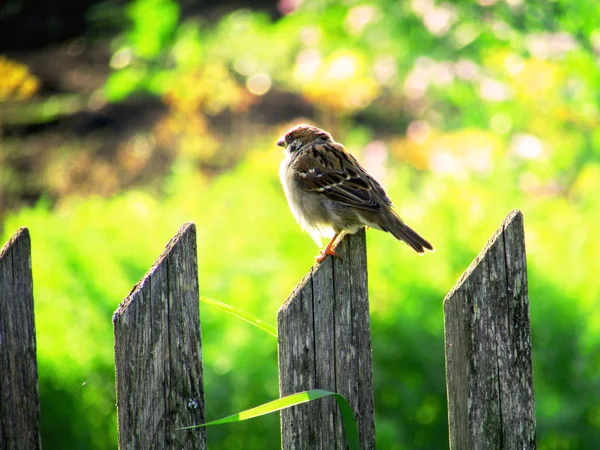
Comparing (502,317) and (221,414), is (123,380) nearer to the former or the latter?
(502,317)

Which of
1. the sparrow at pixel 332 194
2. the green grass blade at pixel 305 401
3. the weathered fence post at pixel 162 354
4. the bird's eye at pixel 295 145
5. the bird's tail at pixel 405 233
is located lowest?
the green grass blade at pixel 305 401

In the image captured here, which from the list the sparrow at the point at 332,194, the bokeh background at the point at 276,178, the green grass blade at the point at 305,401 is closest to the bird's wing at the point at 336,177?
the sparrow at the point at 332,194

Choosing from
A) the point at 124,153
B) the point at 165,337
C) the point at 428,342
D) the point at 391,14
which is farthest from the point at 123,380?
the point at 124,153

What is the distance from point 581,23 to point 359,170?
155cm

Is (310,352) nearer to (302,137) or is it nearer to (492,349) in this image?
(492,349)

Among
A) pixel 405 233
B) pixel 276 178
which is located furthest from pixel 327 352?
pixel 276 178

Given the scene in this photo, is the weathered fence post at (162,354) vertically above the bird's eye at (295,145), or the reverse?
the bird's eye at (295,145)

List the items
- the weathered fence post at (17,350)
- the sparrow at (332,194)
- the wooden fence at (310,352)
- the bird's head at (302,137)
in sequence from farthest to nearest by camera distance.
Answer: the bird's head at (302,137), the sparrow at (332,194), the weathered fence post at (17,350), the wooden fence at (310,352)

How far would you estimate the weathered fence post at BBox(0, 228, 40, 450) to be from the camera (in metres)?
1.96

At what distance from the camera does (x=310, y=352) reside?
1.90 m

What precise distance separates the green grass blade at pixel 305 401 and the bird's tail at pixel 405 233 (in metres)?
0.94

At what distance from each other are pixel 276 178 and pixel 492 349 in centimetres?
482

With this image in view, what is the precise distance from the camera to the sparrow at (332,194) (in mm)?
3084

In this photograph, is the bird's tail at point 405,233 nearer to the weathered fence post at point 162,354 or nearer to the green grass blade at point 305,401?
the green grass blade at point 305,401
